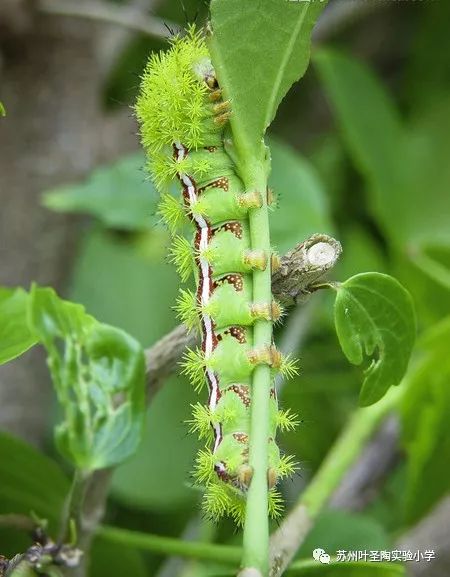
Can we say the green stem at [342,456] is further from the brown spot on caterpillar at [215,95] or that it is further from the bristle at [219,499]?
the brown spot on caterpillar at [215,95]

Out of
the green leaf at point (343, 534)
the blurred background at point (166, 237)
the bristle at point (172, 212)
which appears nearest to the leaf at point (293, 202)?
the blurred background at point (166, 237)

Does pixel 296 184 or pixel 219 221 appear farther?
pixel 296 184

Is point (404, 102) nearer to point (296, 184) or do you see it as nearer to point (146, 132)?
point (296, 184)

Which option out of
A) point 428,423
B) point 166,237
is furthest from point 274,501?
point 166,237

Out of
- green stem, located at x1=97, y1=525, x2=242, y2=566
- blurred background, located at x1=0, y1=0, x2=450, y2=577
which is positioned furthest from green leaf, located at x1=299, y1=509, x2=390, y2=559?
green stem, located at x1=97, y1=525, x2=242, y2=566

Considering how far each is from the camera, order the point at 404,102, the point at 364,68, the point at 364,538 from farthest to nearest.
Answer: the point at 404,102
the point at 364,68
the point at 364,538

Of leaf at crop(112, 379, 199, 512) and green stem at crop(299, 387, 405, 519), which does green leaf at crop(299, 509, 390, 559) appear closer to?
green stem at crop(299, 387, 405, 519)

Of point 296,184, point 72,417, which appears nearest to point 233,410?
point 72,417

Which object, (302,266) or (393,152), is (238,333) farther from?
(393,152)
